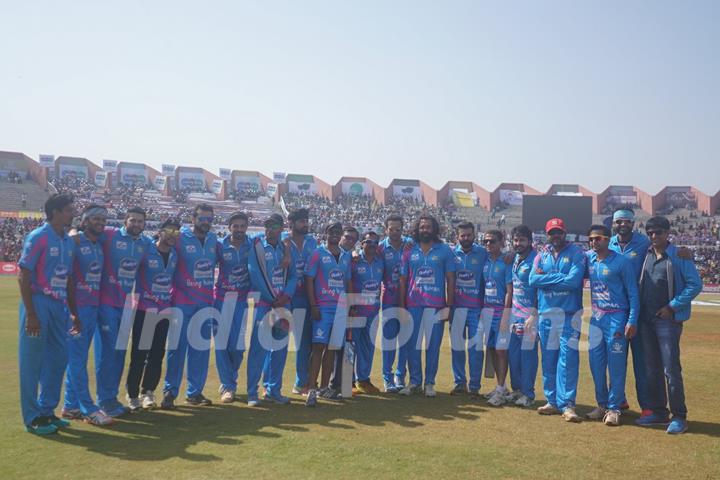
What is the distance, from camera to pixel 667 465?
5715 mm

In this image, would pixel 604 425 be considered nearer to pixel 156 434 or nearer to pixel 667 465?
pixel 667 465

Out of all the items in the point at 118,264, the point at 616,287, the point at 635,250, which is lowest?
the point at 616,287

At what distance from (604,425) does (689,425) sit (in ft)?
3.41

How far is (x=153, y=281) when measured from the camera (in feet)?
25.8

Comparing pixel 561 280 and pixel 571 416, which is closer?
pixel 571 416

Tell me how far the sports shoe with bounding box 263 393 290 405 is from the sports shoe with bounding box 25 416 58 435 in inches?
106

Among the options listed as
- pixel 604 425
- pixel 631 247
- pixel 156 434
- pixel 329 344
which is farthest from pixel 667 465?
pixel 156 434

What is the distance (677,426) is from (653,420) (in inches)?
16.3

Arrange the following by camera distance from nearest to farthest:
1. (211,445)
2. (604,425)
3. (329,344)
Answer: (211,445), (604,425), (329,344)

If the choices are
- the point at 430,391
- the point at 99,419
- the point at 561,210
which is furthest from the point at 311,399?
A: the point at 561,210

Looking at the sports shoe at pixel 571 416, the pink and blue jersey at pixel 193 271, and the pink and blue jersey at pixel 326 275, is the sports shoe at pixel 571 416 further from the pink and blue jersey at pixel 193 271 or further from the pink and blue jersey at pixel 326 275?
the pink and blue jersey at pixel 193 271

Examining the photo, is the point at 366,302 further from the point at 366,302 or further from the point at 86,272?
the point at 86,272

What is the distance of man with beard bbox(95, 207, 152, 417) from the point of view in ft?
23.9

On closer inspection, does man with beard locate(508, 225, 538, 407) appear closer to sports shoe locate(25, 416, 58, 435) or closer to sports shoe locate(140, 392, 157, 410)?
sports shoe locate(140, 392, 157, 410)
